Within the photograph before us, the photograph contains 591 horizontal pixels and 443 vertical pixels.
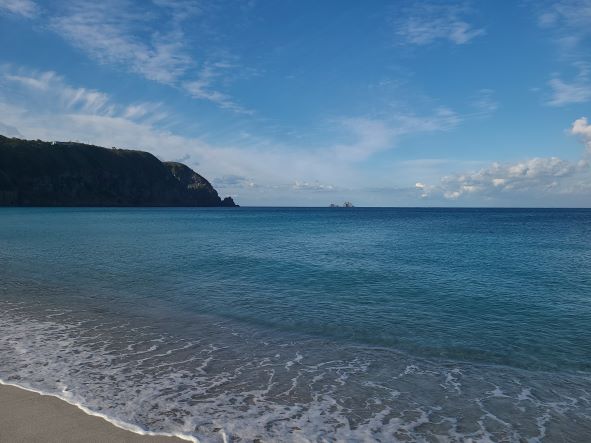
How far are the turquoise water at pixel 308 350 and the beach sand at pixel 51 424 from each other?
1.36 ft

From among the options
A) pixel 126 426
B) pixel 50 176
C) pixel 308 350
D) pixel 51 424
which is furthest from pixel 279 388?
pixel 50 176

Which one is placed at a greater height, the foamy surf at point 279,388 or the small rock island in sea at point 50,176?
the small rock island in sea at point 50,176

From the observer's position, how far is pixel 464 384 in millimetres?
9617

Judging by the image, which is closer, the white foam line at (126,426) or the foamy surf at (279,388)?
the white foam line at (126,426)

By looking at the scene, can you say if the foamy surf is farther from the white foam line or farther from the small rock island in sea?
the small rock island in sea

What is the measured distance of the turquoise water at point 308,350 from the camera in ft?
25.5

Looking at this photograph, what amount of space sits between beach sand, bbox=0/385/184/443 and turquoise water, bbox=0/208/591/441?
42 cm

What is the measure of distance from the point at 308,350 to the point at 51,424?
6.73m

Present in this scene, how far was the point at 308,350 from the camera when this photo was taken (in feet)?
38.7

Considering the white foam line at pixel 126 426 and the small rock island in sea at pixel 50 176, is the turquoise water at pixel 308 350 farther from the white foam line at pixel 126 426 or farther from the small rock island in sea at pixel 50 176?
the small rock island in sea at pixel 50 176

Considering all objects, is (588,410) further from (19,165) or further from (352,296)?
(19,165)

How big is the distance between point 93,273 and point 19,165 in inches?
6805

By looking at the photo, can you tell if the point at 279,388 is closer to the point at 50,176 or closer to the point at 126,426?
the point at 126,426

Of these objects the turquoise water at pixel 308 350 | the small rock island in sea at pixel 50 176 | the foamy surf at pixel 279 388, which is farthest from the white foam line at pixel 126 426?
the small rock island in sea at pixel 50 176
